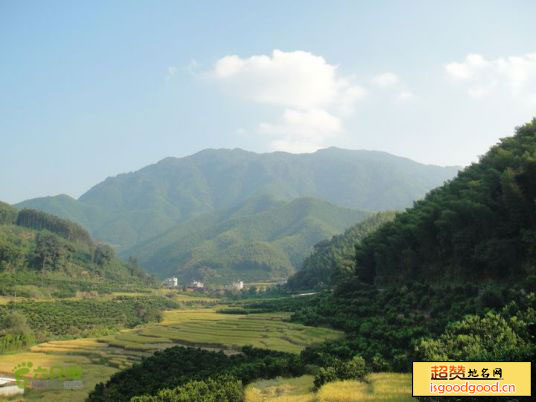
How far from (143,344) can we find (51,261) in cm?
6212

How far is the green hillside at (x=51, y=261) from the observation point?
77375 mm

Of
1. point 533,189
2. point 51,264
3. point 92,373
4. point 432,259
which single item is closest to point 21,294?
point 51,264

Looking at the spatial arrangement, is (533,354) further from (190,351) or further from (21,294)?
(21,294)

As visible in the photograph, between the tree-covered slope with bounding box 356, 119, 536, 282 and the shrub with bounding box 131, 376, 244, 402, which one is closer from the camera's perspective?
the shrub with bounding box 131, 376, 244, 402

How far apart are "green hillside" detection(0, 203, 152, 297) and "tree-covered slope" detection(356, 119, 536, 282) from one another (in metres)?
57.1

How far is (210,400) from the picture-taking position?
55.2 feet

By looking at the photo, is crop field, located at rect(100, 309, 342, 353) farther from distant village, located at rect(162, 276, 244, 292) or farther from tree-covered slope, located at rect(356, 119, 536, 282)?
distant village, located at rect(162, 276, 244, 292)

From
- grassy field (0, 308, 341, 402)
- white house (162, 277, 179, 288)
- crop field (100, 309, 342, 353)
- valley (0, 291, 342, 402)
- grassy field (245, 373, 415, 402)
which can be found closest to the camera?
grassy field (245, 373, 415, 402)

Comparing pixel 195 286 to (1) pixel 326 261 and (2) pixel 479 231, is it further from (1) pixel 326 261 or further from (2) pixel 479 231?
(2) pixel 479 231

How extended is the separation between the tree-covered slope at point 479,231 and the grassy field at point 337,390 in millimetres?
13388

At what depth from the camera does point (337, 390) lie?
16812 millimetres

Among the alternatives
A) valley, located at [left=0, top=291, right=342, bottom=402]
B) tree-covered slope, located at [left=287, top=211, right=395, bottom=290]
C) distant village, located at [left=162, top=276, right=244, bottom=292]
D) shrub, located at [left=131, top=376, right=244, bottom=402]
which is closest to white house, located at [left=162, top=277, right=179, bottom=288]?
distant village, located at [left=162, top=276, right=244, bottom=292]

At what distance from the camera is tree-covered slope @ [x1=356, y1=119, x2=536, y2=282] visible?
27.9 meters

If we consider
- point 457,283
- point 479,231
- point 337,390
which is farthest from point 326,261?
point 337,390
